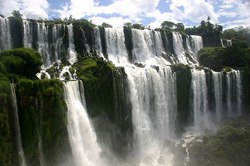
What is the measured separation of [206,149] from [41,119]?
16090 millimetres

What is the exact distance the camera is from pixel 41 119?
997 inches

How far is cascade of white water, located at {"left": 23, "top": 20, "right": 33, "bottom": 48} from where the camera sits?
3956cm

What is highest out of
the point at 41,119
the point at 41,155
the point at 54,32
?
the point at 54,32

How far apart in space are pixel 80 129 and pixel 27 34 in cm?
1609

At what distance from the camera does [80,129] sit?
29.0 m

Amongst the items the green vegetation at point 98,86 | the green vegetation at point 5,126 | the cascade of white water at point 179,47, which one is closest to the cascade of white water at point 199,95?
the cascade of white water at point 179,47

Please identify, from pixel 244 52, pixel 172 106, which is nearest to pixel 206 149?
pixel 172 106

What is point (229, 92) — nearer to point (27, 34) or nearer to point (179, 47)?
point (179, 47)

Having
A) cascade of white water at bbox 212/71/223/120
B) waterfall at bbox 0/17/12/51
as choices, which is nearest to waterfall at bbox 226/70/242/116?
cascade of white water at bbox 212/71/223/120

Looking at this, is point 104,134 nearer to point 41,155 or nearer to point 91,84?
point 91,84

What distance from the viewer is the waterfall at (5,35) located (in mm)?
37625

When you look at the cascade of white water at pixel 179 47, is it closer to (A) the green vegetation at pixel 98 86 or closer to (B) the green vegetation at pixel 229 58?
(B) the green vegetation at pixel 229 58

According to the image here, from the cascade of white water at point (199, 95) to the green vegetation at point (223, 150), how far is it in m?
8.02

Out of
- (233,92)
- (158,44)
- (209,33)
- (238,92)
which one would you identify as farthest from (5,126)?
(209,33)
